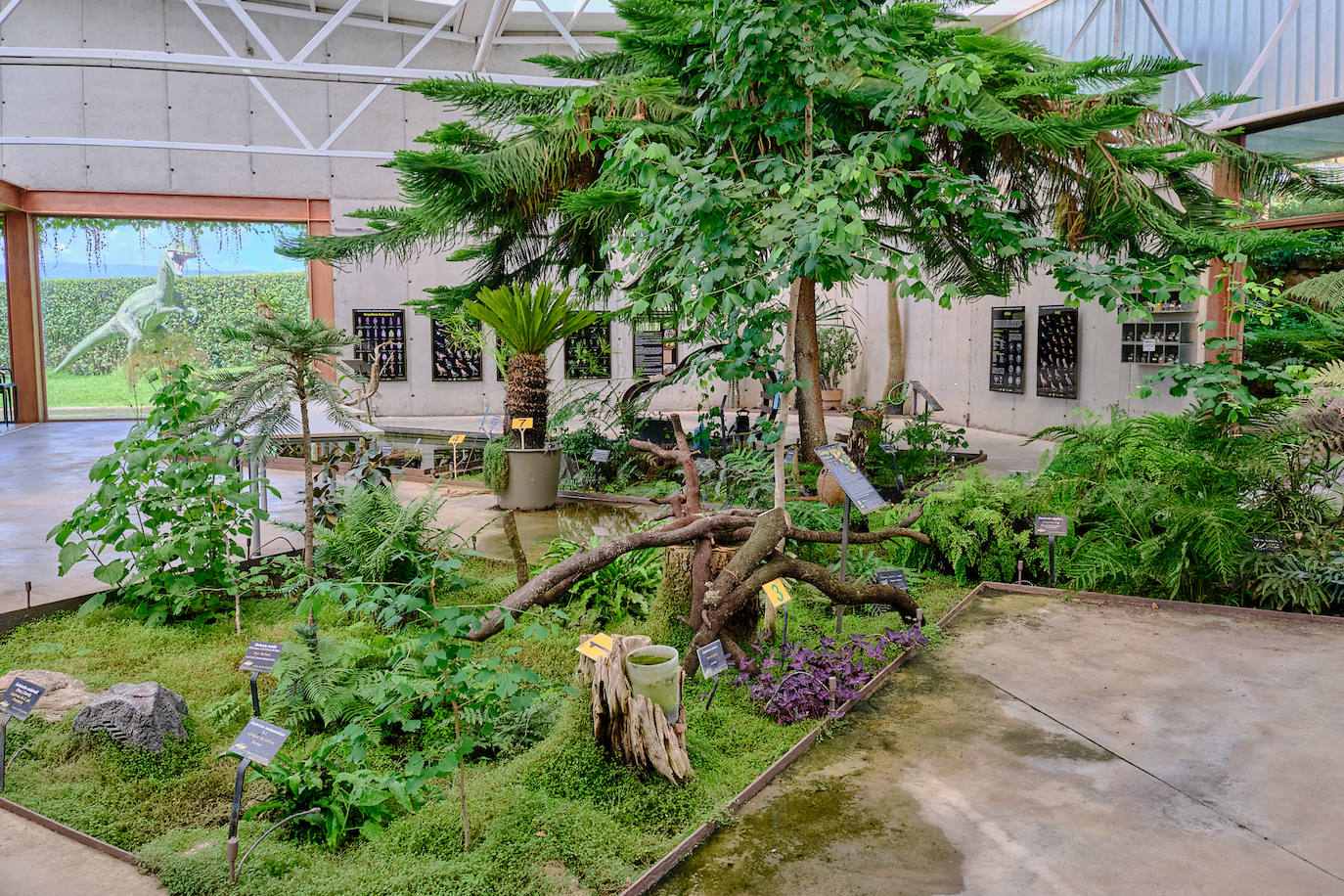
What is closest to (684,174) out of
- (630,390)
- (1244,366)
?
(1244,366)

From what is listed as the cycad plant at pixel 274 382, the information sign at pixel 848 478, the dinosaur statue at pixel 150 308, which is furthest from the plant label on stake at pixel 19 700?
the dinosaur statue at pixel 150 308

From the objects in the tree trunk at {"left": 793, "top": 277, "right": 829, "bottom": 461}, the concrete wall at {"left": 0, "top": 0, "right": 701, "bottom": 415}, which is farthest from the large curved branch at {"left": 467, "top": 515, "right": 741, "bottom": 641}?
the concrete wall at {"left": 0, "top": 0, "right": 701, "bottom": 415}

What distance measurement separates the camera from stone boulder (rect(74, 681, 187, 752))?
254 cm

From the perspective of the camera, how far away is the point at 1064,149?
17.7 ft

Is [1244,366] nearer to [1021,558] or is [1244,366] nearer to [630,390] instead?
[1021,558]

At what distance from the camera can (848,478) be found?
350 centimetres

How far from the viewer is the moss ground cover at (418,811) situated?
194 centimetres

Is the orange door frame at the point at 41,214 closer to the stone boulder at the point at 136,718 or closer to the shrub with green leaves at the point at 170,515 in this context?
the shrub with green leaves at the point at 170,515

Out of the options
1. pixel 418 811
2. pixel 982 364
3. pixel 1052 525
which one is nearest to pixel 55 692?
pixel 418 811

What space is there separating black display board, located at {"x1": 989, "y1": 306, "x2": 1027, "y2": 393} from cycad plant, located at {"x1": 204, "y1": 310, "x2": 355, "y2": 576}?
A: 882cm

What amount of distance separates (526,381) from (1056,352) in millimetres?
6424

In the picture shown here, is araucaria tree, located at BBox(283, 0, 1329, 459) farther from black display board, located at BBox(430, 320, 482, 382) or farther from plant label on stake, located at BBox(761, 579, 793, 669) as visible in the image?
black display board, located at BBox(430, 320, 482, 382)

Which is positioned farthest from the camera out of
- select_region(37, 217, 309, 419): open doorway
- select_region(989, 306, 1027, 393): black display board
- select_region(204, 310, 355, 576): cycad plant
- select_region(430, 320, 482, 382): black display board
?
select_region(430, 320, 482, 382): black display board

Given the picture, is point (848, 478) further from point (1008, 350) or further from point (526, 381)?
point (1008, 350)
